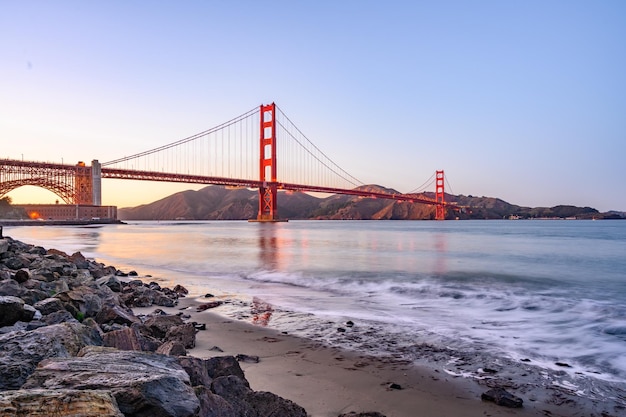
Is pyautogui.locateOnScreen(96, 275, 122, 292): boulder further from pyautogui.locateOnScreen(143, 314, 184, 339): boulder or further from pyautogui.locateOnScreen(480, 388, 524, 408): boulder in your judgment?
pyautogui.locateOnScreen(480, 388, 524, 408): boulder

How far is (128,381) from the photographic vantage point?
166cm

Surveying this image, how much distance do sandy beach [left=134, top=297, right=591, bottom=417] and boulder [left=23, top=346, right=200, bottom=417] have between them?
3.65ft

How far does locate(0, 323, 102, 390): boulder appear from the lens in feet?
5.95

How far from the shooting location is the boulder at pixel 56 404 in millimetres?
1278

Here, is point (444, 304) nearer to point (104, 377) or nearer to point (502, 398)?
point (502, 398)

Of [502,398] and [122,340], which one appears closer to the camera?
[122,340]

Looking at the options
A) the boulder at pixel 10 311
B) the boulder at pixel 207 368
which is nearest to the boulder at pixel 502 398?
the boulder at pixel 207 368

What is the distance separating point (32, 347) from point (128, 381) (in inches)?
27.6

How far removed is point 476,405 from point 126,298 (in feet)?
15.9

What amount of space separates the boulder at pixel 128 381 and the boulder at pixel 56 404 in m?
0.21

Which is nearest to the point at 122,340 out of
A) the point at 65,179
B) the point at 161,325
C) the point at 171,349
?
the point at 171,349

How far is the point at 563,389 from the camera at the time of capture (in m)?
3.15

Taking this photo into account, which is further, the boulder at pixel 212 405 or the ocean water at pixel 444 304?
the ocean water at pixel 444 304

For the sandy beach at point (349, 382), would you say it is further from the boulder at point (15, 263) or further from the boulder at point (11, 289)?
the boulder at point (15, 263)
